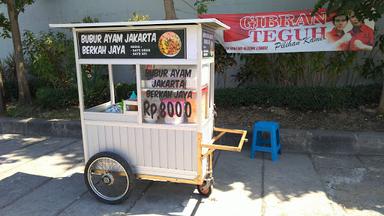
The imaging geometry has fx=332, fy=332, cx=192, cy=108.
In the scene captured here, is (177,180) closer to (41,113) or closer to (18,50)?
(41,113)

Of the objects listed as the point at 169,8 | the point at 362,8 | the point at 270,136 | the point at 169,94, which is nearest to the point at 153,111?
the point at 169,94

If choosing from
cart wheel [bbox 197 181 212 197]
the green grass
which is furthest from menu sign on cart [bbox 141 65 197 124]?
the green grass

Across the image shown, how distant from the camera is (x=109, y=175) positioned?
372 cm

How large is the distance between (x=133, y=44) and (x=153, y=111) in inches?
29.1

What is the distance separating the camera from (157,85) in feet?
11.8

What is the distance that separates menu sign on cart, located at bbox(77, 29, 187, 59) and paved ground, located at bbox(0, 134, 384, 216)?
165 centimetres

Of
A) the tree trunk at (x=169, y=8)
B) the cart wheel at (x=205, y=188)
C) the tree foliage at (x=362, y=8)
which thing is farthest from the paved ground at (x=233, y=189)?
the tree trunk at (x=169, y=8)

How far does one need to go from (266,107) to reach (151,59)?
12.3 feet

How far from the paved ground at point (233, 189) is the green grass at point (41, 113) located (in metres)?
1.77

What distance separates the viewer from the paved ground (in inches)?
142

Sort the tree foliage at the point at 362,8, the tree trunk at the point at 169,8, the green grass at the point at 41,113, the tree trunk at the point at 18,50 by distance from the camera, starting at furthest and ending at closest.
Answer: the tree trunk at the point at 18,50
the green grass at the point at 41,113
the tree trunk at the point at 169,8
the tree foliage at the point at 362,8

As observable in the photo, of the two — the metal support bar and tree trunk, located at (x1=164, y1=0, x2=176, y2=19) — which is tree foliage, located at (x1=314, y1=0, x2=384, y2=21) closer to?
tree trunk, located at (x1=164, y1=0, x2=176, y2=19)

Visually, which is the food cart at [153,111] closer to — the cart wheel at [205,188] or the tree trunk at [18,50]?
the cart wheel at [205,188]

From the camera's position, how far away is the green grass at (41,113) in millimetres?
6989
